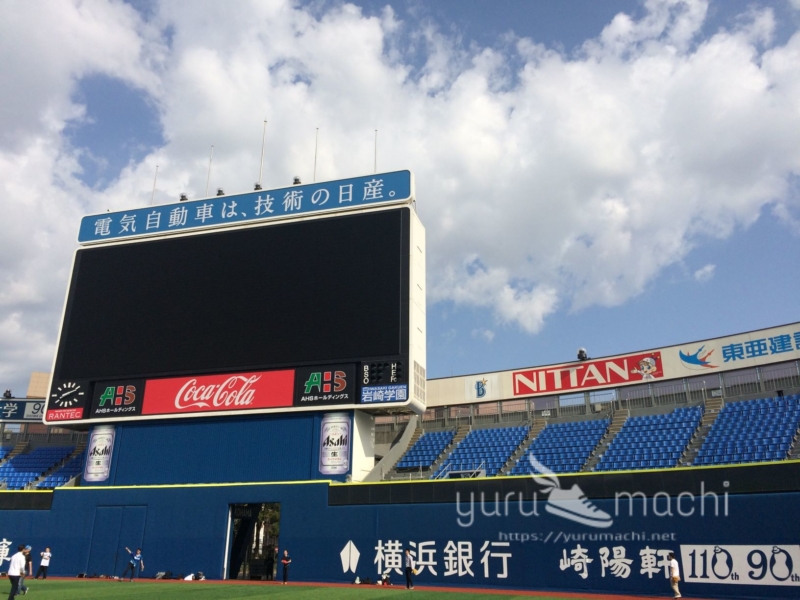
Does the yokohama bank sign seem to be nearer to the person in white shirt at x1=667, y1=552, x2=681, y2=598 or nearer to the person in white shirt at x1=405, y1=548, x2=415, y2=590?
the person in white shirt at x1=667, y1=552, x2=681, y2=598

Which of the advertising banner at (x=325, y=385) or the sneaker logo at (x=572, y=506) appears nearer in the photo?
the sneaker logo at (x=572, y=506)

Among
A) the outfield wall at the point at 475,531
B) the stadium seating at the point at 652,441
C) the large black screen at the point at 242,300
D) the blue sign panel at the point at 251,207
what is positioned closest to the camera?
the outfield wall at the point at 475,531

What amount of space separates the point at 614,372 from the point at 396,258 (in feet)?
42.9

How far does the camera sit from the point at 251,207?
2952cm

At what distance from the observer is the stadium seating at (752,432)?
2323 cm

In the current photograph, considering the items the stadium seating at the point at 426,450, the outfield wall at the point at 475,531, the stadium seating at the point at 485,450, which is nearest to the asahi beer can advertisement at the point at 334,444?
the outfield wall at the point at 475,531

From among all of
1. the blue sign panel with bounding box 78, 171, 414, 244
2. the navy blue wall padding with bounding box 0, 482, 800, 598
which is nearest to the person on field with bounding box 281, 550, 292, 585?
the navy blue wall padding with bounding box 0, 482, 800, 598

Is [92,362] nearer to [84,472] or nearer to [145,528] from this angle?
[84,472]

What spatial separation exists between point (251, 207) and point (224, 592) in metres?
17.1

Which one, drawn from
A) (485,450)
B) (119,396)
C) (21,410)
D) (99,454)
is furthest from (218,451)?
(21,410)

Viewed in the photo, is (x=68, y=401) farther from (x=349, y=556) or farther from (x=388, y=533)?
(x=388, y=533)

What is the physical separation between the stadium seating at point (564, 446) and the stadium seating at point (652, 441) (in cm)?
100

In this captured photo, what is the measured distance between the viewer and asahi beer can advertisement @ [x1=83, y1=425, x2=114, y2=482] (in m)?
27.7

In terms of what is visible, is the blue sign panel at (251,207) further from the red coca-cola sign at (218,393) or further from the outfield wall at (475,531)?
the outfield wall at (475,531)
